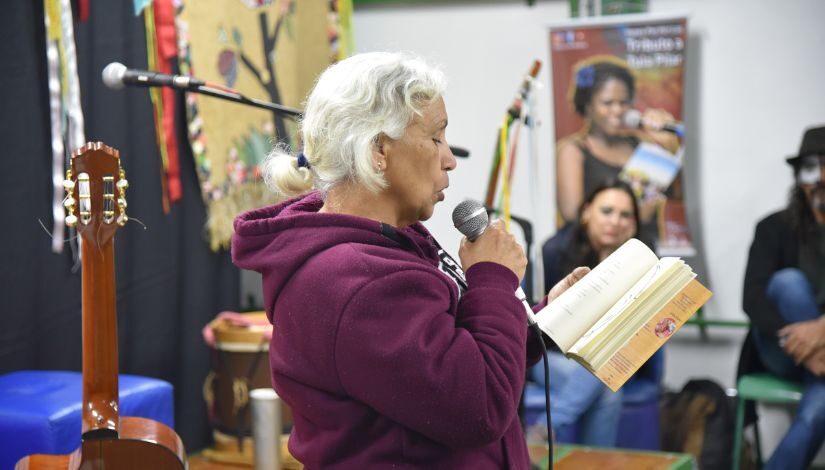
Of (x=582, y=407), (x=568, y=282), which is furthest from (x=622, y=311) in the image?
(x=582, y=407)

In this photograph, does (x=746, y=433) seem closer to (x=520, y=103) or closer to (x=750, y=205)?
(x=750, y=205)

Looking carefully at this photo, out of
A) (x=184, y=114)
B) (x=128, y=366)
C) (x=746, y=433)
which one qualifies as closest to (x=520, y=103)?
(x=184, y=114)

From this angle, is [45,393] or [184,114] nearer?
[45,393]

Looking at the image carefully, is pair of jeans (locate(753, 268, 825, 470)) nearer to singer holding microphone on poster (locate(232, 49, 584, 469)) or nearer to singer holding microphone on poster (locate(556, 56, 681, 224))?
singer holding microphone on poster (locate(556, 56, 681, 224))

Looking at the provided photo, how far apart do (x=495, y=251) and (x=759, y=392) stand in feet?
8.01

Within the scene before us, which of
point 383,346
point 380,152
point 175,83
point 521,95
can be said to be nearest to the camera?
point 383,346

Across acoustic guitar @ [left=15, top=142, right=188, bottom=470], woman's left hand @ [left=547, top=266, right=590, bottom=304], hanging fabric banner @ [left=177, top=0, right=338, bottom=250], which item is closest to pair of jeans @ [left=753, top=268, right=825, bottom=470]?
hanging fabric banner @ [left=177, top=0, right=338, bottom=250]

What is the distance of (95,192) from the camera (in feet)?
5.98

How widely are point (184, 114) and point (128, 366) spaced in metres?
0.88

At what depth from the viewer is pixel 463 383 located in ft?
4.08

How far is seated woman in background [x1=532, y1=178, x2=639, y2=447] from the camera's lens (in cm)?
350

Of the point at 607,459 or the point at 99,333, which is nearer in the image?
the point at 99,333

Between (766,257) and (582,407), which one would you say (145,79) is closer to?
(582,407)

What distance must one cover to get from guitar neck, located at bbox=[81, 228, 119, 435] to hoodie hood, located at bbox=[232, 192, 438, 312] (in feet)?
1.71
